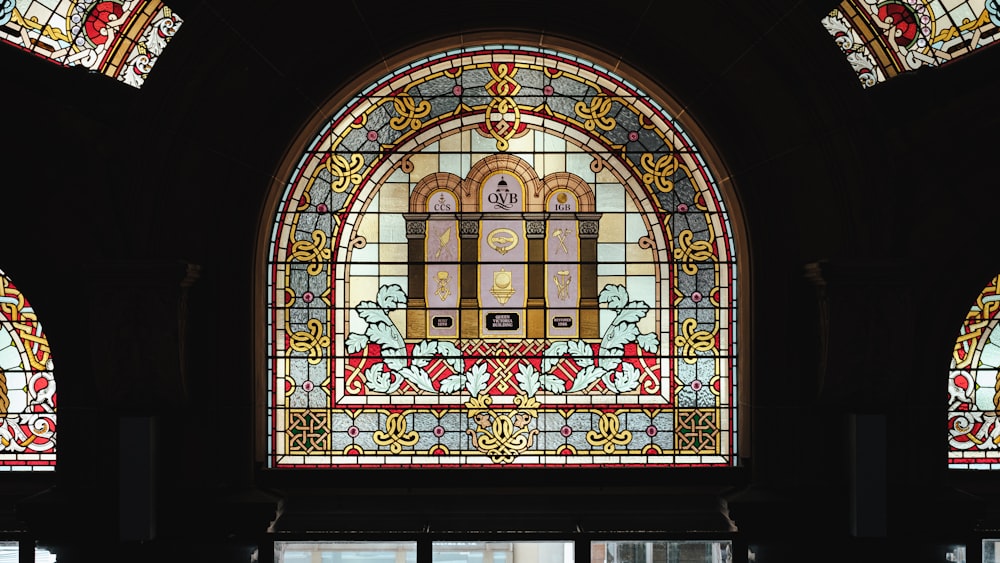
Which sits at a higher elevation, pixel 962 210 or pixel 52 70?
pixel 52 70

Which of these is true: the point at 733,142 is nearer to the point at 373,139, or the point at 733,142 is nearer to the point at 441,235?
the point at 441,235

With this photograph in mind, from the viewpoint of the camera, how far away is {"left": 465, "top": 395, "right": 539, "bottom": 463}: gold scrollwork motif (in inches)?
184

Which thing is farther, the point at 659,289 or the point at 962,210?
the point at 659,289

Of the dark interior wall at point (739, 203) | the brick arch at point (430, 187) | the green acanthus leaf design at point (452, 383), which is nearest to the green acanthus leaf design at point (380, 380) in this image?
the green acanthus leaf design at point (452, 383)

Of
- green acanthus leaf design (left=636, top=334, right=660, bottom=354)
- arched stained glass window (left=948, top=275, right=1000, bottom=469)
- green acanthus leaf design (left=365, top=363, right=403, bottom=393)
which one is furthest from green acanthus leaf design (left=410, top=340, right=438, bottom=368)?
arched stained glass window (left=948, top=275, right=1000, bottom=469)

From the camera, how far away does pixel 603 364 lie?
185 inches

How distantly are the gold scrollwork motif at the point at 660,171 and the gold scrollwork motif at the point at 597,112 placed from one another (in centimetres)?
30

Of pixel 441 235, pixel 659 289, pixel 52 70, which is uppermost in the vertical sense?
pixel 52 70

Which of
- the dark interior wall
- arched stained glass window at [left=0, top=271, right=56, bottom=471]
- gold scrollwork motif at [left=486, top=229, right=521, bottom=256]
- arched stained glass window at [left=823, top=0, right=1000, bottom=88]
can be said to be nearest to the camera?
the dark interior wall

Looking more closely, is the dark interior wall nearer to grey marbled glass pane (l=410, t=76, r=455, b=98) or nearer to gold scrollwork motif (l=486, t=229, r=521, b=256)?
grey marbled glass pane (l=410, t=76, r=455, b=98)

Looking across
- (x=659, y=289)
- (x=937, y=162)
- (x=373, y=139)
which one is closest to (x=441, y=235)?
(x=373, y=139)

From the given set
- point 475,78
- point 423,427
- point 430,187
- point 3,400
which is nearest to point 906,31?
point 475,78

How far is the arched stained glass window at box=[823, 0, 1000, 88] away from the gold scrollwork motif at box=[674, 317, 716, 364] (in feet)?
5.59

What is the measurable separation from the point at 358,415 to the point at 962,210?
369 cm
